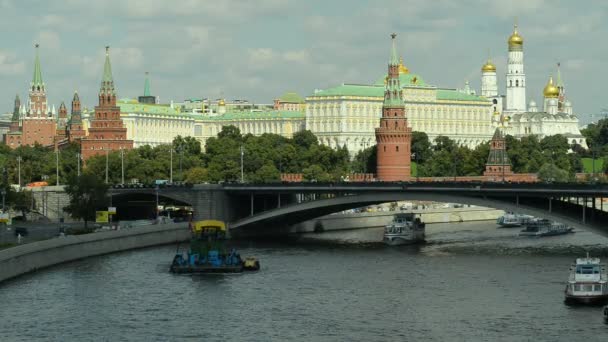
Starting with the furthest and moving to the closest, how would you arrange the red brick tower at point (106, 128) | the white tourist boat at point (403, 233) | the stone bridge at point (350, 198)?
1. the red brick tower at point (106, 128)
2. the white tourist boat at point (403, 233)
3. the stone bridge at point (350, 198)

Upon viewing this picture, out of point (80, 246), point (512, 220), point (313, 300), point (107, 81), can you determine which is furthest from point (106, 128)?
point (313, 300)

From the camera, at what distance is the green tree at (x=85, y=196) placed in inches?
4491

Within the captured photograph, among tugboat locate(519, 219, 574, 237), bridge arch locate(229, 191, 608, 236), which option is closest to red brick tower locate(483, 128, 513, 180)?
tugboat locate(519, 219, 574, 237)

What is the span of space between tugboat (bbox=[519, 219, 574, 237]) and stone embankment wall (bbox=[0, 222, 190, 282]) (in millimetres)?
25745

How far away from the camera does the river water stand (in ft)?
212

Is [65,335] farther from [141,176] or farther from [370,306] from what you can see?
[141,176]

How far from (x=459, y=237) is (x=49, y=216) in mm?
34126

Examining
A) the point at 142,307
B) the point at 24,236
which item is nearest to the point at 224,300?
the point at 142,307

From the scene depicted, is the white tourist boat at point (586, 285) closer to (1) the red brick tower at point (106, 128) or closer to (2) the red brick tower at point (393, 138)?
(2) the red brick tower at point (393, 138)

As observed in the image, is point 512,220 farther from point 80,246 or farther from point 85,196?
point 80,246

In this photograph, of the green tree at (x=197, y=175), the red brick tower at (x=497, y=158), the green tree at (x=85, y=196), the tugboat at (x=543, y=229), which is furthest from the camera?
the red brick tower at (x=497, y=158)

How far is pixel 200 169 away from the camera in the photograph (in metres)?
166

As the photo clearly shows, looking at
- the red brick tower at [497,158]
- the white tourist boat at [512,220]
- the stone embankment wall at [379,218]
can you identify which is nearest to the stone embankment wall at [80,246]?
the stone embankment wall at [379,218]

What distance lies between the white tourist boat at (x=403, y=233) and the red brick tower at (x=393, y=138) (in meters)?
49.9
